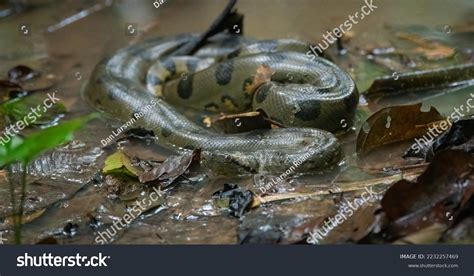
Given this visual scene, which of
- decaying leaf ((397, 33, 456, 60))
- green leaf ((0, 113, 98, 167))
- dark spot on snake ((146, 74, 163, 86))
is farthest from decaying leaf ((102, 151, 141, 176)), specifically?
decaying leaf ((397, 33, 456, 60))

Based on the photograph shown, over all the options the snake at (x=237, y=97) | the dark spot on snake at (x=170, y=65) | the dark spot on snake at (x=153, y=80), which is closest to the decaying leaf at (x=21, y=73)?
the snake at (x=237, y=97)

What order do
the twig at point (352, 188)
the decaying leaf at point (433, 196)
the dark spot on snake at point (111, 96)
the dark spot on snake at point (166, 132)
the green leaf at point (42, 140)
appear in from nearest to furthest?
1. the green leaf at point (42, 140)
2. the decaying leaf at point (433, 196)
3. the twig at point (352, 188)
4. the dark spot on snake at point (166, 132)
5. the dark spot on snake at point (111, 96)

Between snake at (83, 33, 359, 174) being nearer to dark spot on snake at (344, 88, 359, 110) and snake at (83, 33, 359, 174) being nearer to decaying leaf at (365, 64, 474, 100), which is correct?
dark spot on snake at (344, 88, 359, 110)

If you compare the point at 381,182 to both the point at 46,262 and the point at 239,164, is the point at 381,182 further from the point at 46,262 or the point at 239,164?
the point at 46,262

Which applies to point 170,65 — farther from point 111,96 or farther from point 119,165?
point 119,165

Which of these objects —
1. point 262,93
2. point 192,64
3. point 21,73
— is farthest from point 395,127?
point 21,73

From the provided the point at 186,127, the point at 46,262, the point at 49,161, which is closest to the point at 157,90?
the point at 186,127

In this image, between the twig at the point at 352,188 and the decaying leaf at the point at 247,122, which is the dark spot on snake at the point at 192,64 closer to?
the decaying leaf at the point at 247,122
